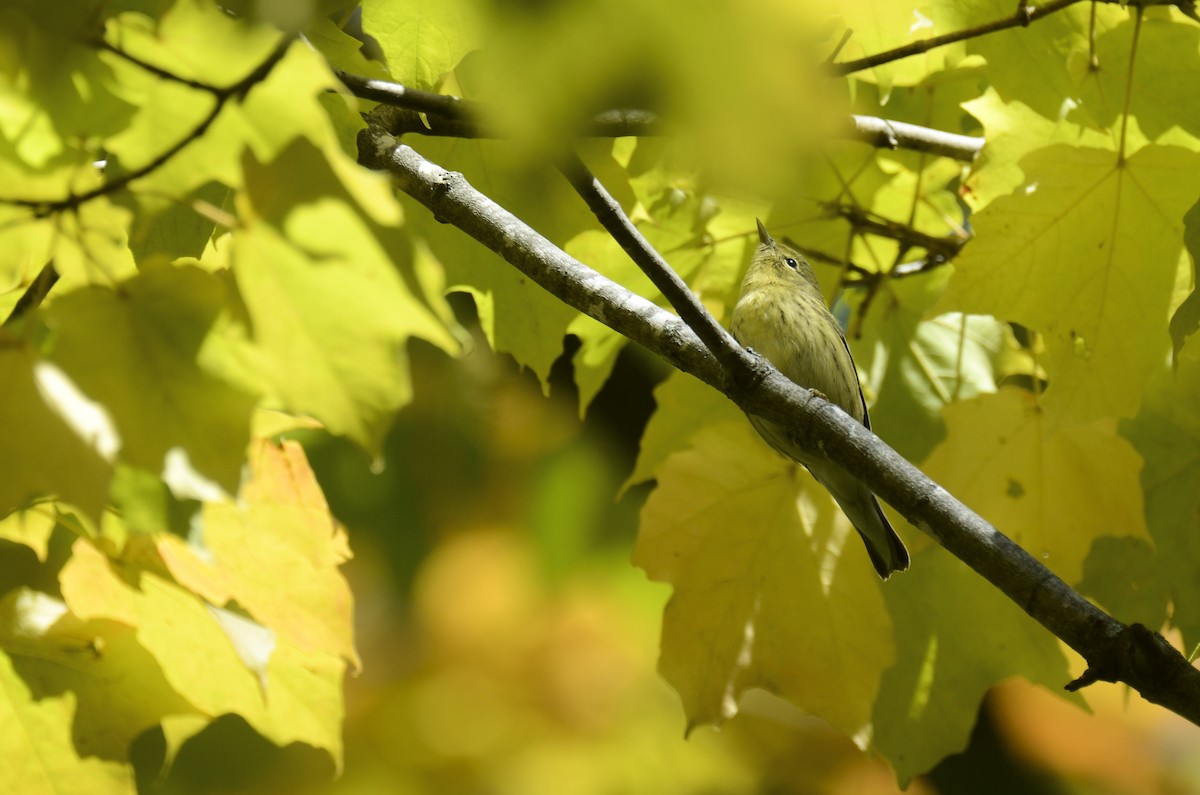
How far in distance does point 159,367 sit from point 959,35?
1.14m

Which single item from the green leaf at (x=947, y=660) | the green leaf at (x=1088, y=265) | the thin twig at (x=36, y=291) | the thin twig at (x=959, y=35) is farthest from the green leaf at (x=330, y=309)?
the green leaf at (x=947, y=660)

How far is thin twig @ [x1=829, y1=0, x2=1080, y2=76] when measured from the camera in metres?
1.47

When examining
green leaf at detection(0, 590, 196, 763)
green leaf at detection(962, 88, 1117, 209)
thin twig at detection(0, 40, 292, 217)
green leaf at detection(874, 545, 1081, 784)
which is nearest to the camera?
thin twig at detection(0, 40, 292, 217)

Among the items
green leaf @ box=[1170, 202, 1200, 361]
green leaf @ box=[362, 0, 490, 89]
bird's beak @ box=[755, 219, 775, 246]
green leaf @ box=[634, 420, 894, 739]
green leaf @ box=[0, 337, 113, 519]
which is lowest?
green leaf @ box=[634, 420, 894, 739]

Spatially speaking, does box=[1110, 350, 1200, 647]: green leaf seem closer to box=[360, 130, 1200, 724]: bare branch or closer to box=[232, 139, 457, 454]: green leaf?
box=[360, 130, 1200, 724]: bare branch

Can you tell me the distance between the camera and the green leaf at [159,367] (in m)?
0.96

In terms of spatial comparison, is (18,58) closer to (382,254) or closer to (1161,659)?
(382,254)

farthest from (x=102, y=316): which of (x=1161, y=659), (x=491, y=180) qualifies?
(x=1161, y=659)

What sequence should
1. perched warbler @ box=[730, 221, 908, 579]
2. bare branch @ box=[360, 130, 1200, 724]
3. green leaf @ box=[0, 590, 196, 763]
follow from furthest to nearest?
perched warbler @ box=[730, 221, 908, 579]
green leaf @ box=[0, 590, 196, 763]
bare branch @ box=[360, 130, 1200, 724]

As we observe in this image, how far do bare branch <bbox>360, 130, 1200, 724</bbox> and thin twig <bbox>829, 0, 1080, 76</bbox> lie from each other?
446mm

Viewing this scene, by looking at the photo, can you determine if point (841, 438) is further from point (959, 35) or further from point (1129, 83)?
point (1129, 83)

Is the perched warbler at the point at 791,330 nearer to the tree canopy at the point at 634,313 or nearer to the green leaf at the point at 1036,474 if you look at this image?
the tree canopy at the point at 634,313

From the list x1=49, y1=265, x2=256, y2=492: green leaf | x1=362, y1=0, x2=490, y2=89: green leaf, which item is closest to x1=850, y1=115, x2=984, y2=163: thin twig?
x1=362, y1=0, x2=490, y2=89: green leaf

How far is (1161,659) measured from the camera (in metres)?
1.18
